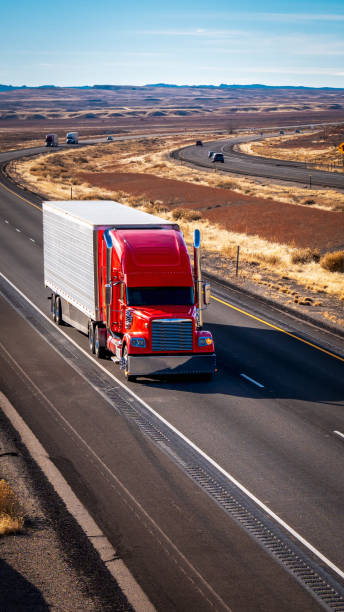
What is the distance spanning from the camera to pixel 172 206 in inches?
2285

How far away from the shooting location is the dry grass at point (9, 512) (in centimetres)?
1072

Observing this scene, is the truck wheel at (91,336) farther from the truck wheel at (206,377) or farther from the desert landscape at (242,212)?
the desert landscape at (242,212)

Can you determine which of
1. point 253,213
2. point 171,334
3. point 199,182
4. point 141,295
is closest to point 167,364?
point 171,334

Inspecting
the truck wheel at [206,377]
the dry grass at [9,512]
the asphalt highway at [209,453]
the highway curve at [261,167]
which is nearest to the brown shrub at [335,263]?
the asphalt highway at [209,453]

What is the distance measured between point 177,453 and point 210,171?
75.5 metres

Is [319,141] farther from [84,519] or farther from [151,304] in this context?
[84,519]

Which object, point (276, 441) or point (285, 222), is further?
point (285, 222)

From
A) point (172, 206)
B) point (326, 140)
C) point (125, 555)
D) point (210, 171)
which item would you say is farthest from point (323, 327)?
point (326, 140)

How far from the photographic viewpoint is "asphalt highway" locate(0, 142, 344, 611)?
1009cm

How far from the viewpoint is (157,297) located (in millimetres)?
18516

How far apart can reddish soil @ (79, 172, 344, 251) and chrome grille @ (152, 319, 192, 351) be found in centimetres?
2272

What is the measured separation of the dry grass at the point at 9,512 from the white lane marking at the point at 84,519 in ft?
2.92

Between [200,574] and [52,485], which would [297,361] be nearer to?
[52,485]

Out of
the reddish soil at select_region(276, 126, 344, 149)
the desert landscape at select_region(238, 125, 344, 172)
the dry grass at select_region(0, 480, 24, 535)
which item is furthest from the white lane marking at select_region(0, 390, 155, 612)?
the reddish soil at select_region(276, 126, 344, 149)
